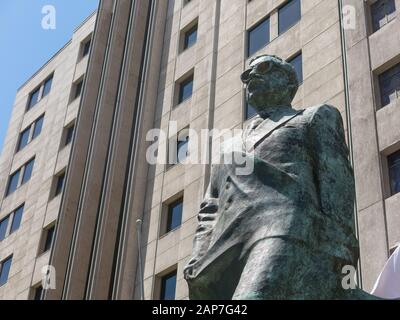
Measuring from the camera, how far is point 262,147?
699 centimetres

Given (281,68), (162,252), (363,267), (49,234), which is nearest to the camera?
(281,68)

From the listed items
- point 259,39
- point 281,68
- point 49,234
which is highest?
point 259,39

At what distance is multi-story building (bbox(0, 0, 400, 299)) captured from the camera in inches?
963

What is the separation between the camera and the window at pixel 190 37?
38.5 metres

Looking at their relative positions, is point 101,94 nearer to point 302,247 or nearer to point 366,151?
point 366,151

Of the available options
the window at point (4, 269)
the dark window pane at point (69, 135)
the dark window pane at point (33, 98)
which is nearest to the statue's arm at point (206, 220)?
the window at point (4, 269)

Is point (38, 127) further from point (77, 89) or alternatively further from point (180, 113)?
point (180, 113)

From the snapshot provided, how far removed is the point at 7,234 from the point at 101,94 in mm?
9739

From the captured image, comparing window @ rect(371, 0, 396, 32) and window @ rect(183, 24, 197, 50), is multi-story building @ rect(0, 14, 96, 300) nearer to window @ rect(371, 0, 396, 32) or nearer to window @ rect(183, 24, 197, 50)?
window @ rect(183, 24, 197, 50)

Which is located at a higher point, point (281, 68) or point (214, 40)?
point (214, 40)

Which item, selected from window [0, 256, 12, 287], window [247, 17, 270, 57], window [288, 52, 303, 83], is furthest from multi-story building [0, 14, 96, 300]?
window [288, 52, 303, 83]

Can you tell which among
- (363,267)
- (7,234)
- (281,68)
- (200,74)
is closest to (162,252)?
(200,74)

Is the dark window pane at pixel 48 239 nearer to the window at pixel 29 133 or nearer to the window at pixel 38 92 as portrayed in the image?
the window at pixel 29 133

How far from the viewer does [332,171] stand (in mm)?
6727
